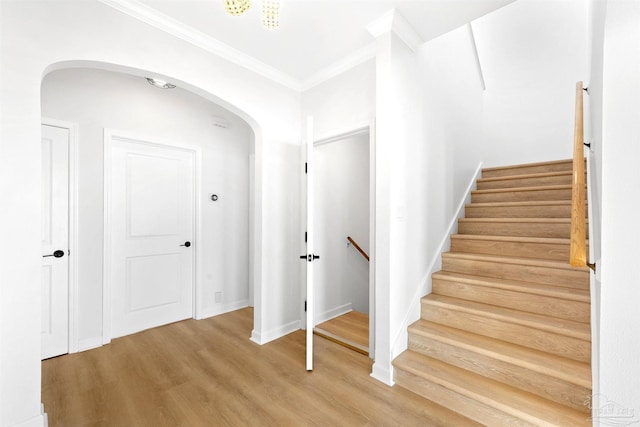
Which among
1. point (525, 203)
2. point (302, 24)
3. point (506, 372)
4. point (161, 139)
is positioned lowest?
point (506, 372)

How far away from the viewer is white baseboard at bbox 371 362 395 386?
6.62 ft

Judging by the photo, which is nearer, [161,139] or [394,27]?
[394,27]

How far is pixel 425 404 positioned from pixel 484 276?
4.15ft

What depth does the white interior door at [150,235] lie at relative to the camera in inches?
110

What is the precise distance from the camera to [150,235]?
3.00 meters

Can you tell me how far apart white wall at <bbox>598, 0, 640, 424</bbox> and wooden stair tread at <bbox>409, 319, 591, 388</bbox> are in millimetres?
651

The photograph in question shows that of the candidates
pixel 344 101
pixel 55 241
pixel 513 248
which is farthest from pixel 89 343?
pixel 513 248

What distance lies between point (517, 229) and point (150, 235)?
392 centimetres

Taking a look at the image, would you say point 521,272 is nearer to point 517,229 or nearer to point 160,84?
point 517,229

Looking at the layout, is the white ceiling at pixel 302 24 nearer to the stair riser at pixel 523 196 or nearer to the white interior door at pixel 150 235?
the white interior door at pixel 150 235

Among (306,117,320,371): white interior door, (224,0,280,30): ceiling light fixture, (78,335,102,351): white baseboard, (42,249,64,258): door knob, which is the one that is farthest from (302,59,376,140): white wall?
(78,335,102,351): white baseboard

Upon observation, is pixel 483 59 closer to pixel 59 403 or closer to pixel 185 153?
pixel 185 153

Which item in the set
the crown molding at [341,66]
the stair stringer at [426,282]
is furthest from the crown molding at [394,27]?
the stair stringer at [426,282]

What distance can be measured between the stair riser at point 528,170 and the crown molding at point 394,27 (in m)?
2.31
